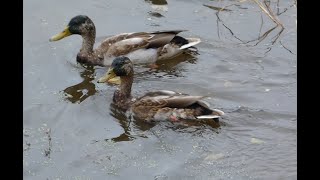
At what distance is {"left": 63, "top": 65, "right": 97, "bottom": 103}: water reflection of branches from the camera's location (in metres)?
8.98

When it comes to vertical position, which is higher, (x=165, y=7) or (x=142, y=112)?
(x=165, y=7)

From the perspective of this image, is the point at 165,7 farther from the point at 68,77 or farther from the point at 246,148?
the point at 246,148

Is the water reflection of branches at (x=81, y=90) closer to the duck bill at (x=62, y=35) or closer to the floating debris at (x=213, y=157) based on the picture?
the duck bill at (x=62, y=35)

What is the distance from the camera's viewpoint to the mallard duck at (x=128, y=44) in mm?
10047

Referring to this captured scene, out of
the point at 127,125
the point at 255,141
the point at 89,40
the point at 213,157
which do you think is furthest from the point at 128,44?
the point at 213,157

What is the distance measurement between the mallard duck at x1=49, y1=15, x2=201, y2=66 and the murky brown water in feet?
0.65

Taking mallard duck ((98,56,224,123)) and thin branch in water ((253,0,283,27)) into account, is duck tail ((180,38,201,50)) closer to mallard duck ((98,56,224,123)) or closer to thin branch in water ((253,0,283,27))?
thin branch in water ((253,0,283,27))

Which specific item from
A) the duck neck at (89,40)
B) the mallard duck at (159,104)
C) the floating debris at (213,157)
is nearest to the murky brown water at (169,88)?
the floating debris at (213,157)

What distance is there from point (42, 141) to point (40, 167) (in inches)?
24.1

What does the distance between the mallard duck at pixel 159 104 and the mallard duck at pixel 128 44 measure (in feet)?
4.13

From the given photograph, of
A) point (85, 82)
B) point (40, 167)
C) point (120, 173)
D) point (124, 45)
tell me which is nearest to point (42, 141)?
point (40, 167)

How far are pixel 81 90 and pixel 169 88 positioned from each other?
1.27 metres

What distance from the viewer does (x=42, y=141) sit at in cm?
770

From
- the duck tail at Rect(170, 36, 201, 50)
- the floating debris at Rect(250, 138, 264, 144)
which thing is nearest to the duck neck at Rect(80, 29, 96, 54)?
the duck tail at Rect(170, 36, 201, 50)
